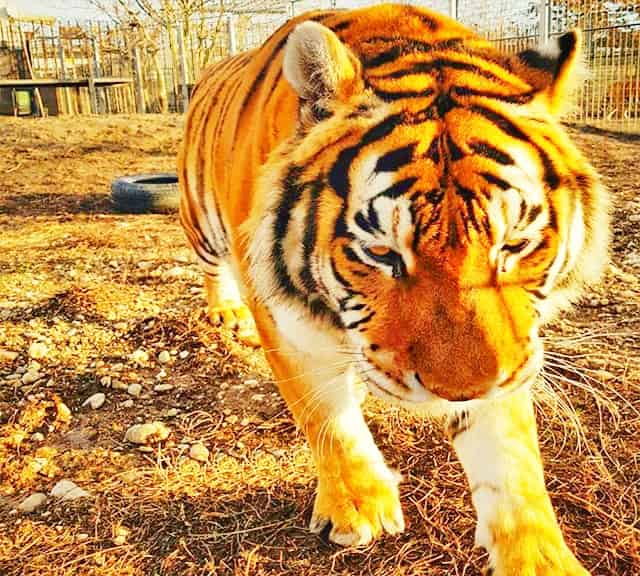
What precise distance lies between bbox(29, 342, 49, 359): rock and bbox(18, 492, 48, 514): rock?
1073 mm

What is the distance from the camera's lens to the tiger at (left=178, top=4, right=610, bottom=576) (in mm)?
1384

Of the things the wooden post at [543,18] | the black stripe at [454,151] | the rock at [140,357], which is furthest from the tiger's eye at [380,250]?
the wooden post at [543,18]

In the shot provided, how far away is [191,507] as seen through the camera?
2.18m

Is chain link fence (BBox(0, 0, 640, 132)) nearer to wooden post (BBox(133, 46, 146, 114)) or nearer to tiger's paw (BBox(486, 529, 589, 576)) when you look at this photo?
wooden post (BBox(133, 46, 146, 114))

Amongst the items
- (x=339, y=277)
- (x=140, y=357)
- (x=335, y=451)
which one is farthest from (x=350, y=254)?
(x=140, y=357)

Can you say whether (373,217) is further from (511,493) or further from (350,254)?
(511,493)

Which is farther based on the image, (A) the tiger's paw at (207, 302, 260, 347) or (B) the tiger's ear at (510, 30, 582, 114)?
(A) the tiger's paw at (207, 302, 260, 347)

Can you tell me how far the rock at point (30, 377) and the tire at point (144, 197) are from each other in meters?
3.13

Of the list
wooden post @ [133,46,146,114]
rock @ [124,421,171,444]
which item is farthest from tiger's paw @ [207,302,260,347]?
wooden post @ [133,46,146,114]

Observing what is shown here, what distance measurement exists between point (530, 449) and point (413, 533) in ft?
1.41

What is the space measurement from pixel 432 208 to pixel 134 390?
1905 millimetres

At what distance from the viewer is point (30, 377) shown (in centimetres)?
299

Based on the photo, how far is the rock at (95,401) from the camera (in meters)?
2.79

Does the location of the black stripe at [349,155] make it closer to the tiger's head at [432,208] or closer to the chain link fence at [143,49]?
the tiger's head at [432,208]
